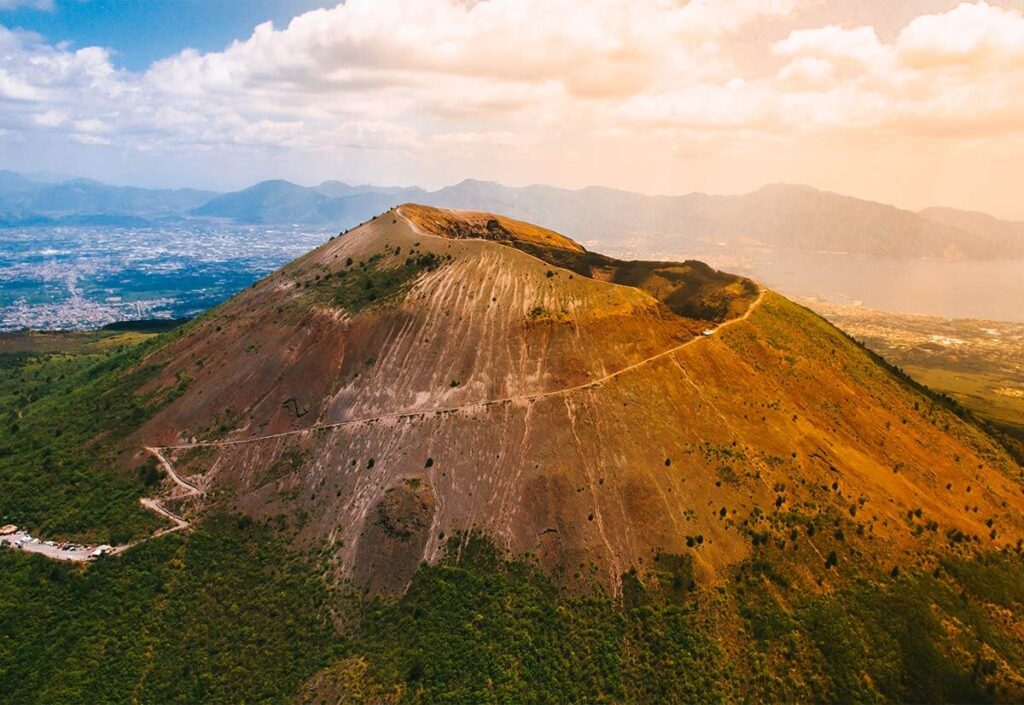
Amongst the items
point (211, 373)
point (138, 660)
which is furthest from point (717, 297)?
point (138, 660)

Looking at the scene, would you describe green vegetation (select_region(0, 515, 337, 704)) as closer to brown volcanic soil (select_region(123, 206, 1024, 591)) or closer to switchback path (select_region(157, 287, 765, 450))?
brown volcanic soil (select_region(123, 206, 1024, 591))

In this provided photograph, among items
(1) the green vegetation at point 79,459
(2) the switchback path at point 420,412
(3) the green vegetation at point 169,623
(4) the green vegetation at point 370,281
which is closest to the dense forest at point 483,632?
(3) the green vegetation at point 169,623

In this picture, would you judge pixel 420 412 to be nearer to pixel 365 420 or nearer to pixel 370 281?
pixel 365 420

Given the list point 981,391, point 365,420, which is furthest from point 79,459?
point 981,391

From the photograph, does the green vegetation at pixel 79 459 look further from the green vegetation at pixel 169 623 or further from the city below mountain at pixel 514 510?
the green vegetation at pixel 169 623

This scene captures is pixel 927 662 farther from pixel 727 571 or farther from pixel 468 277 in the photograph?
pixel 468 277

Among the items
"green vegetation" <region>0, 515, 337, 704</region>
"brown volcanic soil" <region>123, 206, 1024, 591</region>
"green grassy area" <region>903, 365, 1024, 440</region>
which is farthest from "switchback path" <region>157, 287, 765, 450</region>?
"green grassy area" <region>903, 365, 1024, 440</region>

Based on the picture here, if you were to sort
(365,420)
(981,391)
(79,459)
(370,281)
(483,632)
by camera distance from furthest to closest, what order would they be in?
(981,391) → (370,281) → (79,459) → (365,420) → (483,632)
